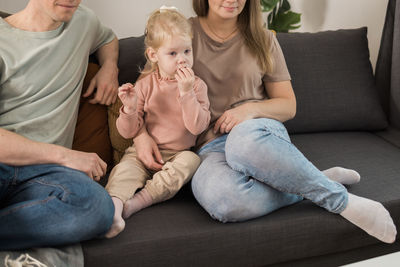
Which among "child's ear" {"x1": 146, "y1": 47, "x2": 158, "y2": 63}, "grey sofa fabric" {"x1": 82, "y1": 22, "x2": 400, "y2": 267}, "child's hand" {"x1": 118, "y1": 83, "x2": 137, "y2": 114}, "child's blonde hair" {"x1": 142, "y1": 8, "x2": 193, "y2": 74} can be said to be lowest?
"grey sofa fabric" {"x1": 82, "y1": 22, "x2": 400, "y2": 267}

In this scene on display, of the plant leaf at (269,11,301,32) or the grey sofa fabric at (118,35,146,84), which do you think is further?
the plant leaf at (269,11,301,32)

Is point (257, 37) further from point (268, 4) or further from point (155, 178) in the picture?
point (268, 4)

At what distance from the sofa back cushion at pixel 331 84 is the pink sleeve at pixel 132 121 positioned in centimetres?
71

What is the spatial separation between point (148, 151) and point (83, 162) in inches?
9.1

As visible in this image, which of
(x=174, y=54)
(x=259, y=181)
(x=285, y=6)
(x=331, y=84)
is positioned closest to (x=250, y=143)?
(x=259, y=181)

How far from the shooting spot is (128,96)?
1.49 metres

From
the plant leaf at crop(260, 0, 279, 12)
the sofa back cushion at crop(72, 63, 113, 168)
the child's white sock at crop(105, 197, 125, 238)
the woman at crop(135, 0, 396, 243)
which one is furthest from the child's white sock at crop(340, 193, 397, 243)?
the plant leaf at crop(260, 0, 279, 12)

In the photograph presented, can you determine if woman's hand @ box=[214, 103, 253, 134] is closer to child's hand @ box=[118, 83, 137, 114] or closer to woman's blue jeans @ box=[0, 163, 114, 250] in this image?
child's hand @ box=[118, 83, 137, 114]

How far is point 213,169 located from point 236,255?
0.27 m

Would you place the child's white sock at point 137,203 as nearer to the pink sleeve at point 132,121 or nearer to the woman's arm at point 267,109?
the pink sleeve at point 132,121

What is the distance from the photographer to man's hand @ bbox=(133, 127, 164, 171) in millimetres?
1591

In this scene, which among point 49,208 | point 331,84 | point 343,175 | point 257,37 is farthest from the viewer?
point 331,84

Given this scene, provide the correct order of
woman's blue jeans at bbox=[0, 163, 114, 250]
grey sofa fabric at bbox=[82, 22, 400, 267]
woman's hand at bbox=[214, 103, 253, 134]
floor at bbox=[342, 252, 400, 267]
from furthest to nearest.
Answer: woman's hand at bbox=[214, 103, 253, 134], grey sofa fabric at bbox=[82, 22, 400, 267], woman's blue jeans at bbox=[0, 163, 114, 250], floor at bbox=[342, 252, 400, 267]

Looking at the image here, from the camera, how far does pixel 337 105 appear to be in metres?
2.15
